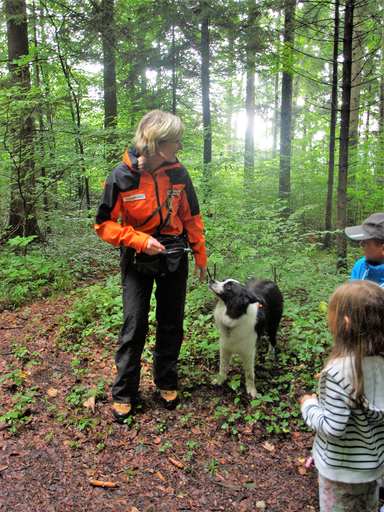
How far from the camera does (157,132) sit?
7.89 feet

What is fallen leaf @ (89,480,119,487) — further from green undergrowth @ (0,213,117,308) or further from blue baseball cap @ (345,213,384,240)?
green undergrowth @ (0,213,117,308)

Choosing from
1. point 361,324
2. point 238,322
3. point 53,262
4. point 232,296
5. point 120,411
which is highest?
point 361,324

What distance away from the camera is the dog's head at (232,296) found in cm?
301

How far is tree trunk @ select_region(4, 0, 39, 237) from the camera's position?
6.08 metres

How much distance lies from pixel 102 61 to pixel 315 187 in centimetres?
858

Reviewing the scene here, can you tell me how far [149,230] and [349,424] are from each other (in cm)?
187

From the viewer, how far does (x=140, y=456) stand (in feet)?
7.88

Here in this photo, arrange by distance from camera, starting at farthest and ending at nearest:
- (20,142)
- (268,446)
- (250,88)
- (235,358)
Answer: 1. (250,88)
2. (20,142)
3. (235,358)
4. (268,446)

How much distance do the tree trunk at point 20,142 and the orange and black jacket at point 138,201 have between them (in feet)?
14.3

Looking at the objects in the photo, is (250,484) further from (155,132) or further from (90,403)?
(155,132)

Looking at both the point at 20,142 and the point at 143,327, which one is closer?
the point at 143,327

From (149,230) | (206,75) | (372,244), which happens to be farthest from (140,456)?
(206,75)

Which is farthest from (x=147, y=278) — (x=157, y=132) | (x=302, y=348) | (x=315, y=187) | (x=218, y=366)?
(x=315, y=187)

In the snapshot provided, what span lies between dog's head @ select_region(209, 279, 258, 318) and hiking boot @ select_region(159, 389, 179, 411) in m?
0.91
